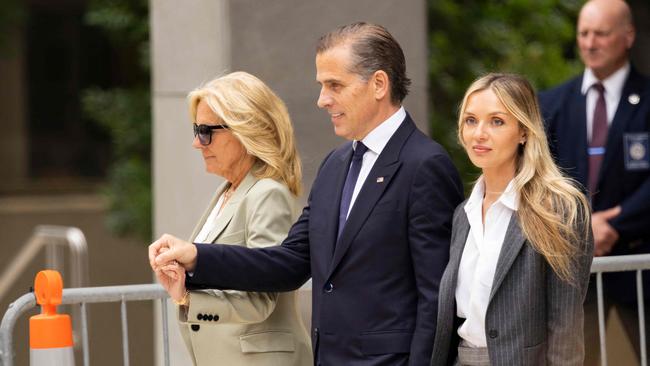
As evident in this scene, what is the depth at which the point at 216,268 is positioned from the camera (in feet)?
12.6

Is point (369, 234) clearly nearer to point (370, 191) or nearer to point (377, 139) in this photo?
point (370, 191)

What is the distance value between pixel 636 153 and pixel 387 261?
8.73 feet

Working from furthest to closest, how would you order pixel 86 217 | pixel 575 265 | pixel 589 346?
1. pixel 86 217
2. pixel 589 346
3. pixel 575 265

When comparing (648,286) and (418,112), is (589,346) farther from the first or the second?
(418,112)

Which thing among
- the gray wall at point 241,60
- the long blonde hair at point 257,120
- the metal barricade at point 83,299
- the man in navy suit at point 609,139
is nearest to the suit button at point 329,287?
the long blonde hair at point 257,120

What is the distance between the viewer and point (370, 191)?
12.2ft

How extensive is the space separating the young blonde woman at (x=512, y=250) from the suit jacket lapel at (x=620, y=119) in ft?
8.09

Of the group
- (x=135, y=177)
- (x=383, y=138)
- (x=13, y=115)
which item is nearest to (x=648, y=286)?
(x=383, y=138)

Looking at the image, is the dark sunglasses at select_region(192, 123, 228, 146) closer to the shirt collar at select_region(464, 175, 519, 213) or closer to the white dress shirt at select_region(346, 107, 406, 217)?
Result: the white dress shirt at select_region(346, 107, 406, 217)

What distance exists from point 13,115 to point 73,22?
9.96ft

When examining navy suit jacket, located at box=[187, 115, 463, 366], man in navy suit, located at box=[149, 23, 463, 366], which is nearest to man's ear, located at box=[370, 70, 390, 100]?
man in navy suit, located at box=[149, 23, 463, 366]

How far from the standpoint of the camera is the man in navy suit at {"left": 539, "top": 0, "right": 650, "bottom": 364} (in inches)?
229

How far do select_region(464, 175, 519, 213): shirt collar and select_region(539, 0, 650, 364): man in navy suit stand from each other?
2.19 m

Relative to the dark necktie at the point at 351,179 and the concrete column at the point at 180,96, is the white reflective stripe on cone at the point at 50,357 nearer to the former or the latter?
the dark necktie at the point at 351,179
